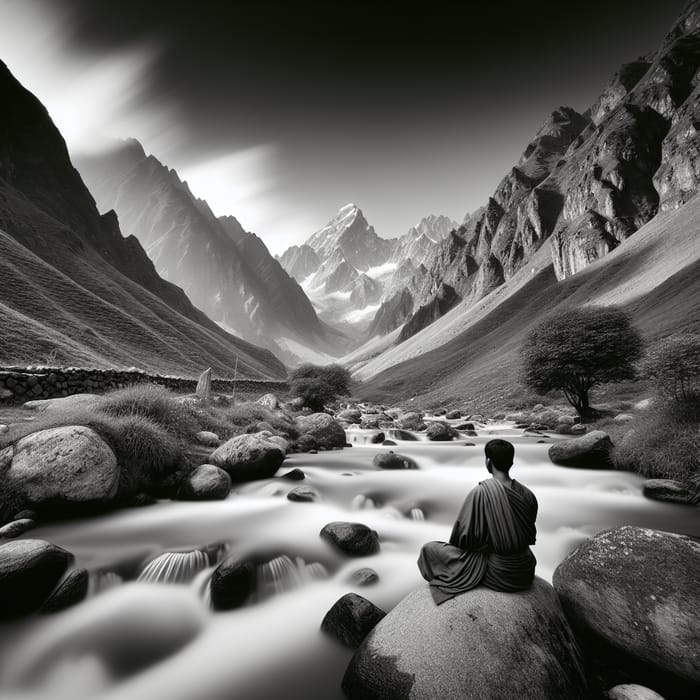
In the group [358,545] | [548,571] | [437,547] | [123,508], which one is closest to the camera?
[437,547]

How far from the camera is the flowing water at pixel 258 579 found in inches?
187

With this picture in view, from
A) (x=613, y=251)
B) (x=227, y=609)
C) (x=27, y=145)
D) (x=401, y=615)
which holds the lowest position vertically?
(x=227, y=609)

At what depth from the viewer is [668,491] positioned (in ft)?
34.3

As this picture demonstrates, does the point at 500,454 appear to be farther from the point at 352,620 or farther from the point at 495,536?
the point at 352,620

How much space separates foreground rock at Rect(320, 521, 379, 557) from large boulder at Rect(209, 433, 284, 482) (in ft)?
16.8

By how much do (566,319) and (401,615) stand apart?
32.9m

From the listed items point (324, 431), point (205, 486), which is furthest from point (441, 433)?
point (205, 486)

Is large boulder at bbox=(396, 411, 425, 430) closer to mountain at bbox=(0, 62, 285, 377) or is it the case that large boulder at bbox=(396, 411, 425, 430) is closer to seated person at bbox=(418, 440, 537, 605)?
seated person at bbox=(418, 440, 537, 605)

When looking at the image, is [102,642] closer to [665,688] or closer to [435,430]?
[665,688]

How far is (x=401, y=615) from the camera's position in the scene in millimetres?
4266

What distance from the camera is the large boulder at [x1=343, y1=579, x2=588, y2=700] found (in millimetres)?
3453

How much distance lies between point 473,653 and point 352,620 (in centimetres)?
221

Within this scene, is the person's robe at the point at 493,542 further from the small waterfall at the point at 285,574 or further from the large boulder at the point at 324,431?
the large boulder at the point at 324,431

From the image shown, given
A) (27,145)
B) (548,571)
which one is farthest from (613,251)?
(27,145)
